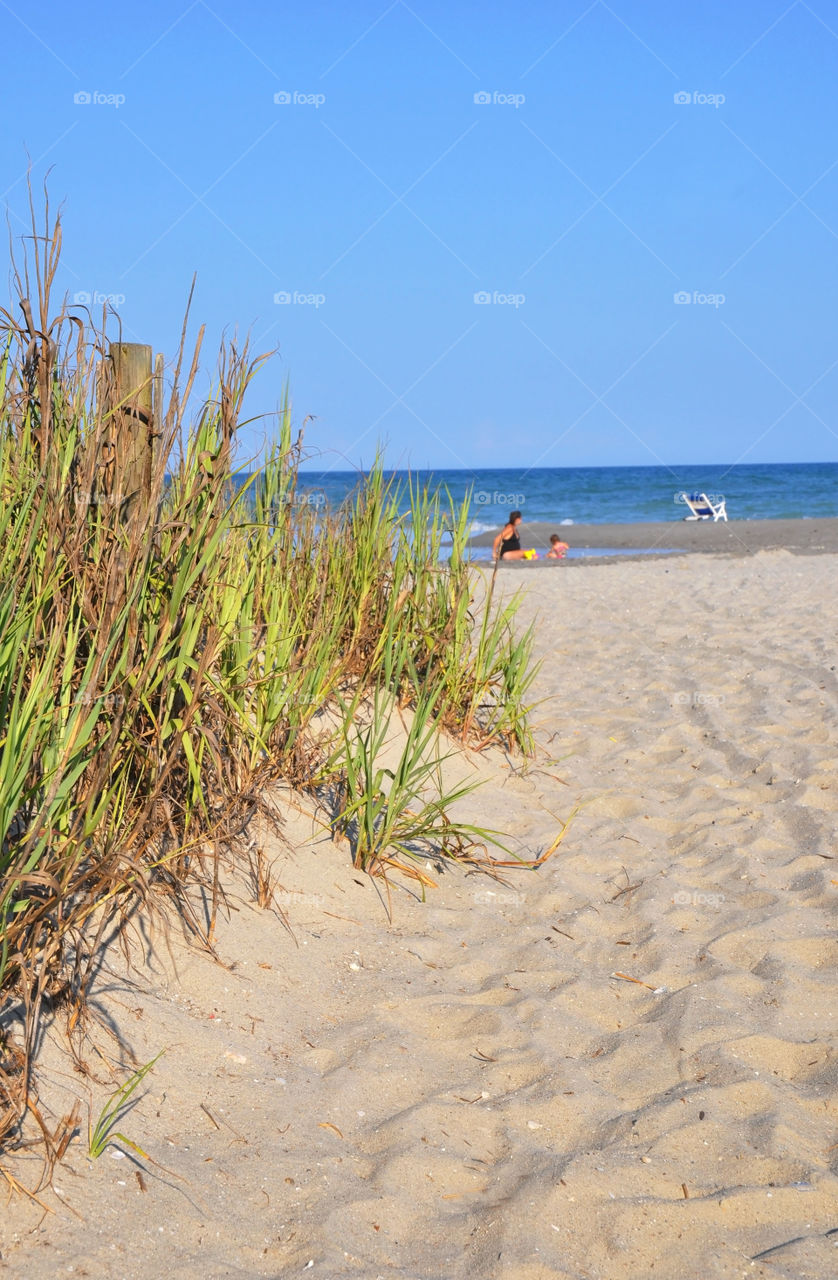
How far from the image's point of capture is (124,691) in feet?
7.78

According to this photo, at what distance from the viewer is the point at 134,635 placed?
7.64 ft

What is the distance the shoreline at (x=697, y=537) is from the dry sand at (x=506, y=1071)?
12.2 metres

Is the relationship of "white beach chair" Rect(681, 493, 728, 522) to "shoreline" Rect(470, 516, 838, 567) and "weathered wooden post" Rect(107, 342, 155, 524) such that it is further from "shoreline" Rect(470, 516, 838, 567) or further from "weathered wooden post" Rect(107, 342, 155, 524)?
"weathered wooden post" Rect(107, 342, 155, 524)

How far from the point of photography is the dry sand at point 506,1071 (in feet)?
5.82

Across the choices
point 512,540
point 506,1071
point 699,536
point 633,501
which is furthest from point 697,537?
point 506,1071

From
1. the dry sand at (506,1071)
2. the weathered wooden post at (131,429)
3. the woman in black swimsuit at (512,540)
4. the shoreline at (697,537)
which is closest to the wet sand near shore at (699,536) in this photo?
the shoreline at (697,537)

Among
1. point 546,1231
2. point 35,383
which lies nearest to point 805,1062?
point 546,1231

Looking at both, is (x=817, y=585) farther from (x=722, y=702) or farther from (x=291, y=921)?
(x=291, y=921)

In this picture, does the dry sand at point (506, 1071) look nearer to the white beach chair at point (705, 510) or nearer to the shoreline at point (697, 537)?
the shoreline at point (697, 537)

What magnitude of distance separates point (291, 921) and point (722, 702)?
327 cm

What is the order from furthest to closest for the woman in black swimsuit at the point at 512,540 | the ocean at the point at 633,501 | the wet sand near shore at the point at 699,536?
the ocean at the point at 633,501, the wet sand near shore at the point at 699,536, the woman in black swimsuit at the point at 512,540

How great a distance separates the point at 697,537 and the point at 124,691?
1938 centimetres

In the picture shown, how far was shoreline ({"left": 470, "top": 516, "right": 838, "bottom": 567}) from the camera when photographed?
1755cm

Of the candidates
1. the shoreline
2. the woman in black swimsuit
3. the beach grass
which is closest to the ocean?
the shoreline
